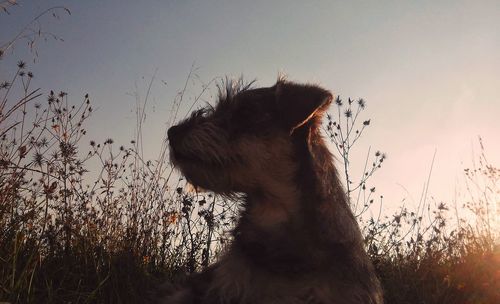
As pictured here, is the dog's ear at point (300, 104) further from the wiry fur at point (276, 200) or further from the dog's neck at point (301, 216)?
the dog's neck at point (301, 216)

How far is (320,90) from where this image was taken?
3.89 meters

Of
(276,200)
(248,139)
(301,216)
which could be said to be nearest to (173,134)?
(248,139)

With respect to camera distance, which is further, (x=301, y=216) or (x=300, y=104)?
(x=300, y=104)

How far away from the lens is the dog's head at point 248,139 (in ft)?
12.3

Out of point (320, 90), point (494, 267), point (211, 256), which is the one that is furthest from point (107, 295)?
point (494, 267)

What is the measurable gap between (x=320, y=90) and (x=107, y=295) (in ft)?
8.66

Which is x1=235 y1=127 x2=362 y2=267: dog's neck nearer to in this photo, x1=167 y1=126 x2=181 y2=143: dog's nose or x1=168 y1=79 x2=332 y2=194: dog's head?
x1=168 y1=79 x2=332 y2=194: dog's head

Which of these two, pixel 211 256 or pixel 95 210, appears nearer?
pixel 95 210

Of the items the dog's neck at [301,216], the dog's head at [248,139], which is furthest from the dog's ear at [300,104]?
the dog's neck at [301,216]

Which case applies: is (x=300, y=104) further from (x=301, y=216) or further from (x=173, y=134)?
(x=173, y=134)

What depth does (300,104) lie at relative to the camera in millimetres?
3754

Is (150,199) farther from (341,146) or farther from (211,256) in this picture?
(341,146)

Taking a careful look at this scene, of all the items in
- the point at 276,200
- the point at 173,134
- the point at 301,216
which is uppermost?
the point at 173,134

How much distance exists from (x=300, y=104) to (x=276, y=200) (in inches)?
28.7
